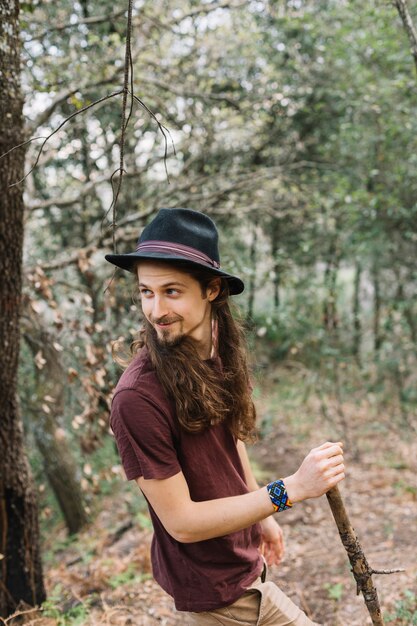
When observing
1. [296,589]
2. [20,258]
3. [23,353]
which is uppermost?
[20,258]

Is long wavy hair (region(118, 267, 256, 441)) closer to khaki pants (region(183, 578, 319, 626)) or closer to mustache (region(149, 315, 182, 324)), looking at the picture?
mustache (region(149, 315, 182, 324))


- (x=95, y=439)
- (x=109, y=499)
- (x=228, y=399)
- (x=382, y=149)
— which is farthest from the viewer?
(x=382, y=149)

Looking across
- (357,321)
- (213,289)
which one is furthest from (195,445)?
(357,321)

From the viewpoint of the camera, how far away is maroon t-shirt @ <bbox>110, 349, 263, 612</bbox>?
1853 mm

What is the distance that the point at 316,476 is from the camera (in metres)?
1.91

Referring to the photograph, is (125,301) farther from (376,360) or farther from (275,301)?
(275,301)

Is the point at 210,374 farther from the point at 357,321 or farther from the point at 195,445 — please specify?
the point at 357,321

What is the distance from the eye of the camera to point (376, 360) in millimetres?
9812

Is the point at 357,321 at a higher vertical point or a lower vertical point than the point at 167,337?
higher

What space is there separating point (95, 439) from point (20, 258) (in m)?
2.39

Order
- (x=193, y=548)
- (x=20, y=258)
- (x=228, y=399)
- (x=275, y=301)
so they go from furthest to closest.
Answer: (x=275, y=301) < (x=20, y=258) < (x=228, y=399) < (x=193, y=548)

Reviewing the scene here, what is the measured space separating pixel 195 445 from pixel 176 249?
78 centimetres

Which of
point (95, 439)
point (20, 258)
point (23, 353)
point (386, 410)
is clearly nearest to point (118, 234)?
point (23, 353)

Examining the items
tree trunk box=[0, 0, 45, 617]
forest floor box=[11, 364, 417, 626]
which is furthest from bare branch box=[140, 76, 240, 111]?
forest floor box=[11, 364, 417, 626]
